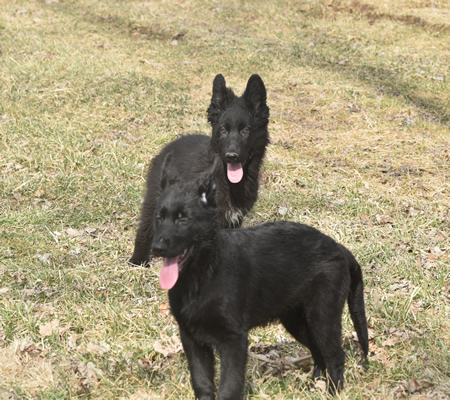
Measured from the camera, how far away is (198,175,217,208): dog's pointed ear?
3.68 m

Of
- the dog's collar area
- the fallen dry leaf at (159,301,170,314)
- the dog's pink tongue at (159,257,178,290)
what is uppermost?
the dog's collar area

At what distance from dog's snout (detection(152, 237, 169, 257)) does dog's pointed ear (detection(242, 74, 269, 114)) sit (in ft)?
9.14

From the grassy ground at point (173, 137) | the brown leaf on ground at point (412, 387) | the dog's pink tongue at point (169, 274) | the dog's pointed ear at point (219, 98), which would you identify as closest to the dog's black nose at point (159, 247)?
the dog's pink tongue at point (169, 274)

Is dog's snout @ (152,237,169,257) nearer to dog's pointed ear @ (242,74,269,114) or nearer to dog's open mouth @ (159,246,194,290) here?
dog's open mouth @ (159,246,194,290)

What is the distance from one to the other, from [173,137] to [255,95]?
352 centimetres

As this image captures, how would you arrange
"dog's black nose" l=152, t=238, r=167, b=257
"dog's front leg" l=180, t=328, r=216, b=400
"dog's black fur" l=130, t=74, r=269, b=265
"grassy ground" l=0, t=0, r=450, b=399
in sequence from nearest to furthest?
1. "dog's black nose" l=152, t=238, r=167, b=257
2. "dog's front leg" l=180, t=328, r=216, b=400
3. "grassy ground" l=0, t=0, r=450, b=399
4. "dog's black fur" l=130, t=74, r=269, b=265

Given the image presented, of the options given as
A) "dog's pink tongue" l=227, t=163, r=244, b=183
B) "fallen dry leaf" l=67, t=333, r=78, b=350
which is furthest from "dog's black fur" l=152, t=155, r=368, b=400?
"dog's pink tongue" l=227, t=163, r=244, b=183

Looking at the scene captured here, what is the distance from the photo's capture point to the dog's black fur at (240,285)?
11.7 ft

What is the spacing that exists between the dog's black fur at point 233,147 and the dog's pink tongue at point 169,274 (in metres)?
2.12

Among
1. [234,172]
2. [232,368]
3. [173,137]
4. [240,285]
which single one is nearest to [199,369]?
[232,368]

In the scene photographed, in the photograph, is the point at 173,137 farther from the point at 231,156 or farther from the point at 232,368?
the point at 232,368

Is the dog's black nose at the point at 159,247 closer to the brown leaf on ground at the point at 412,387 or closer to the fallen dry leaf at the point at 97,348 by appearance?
the fallen dry leaf at the point at 97,348

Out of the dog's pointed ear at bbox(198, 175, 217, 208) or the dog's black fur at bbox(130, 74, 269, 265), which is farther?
the dog's black fur at bbox(130, 74, 269, 265)

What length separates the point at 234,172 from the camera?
5859 mm
